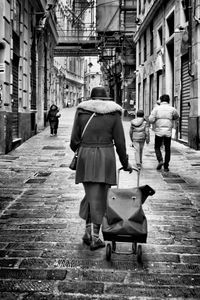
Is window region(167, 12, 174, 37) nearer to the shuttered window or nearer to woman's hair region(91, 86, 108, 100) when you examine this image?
the shuttered window

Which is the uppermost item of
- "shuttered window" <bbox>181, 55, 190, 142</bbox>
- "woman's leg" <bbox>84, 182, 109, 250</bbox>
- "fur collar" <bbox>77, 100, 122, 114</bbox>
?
"shuttered window" <bbox>181, 55, 190, 142</bbox>

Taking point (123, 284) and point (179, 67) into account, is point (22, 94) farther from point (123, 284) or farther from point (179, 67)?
point (123, 284)

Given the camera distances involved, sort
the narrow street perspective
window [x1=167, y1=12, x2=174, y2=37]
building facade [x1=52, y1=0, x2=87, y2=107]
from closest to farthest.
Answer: the narrow street perspective → window [x1=167, y1=12, x2=174, y2=37] → building facade [x1=52, y1=0, x2=87, y2=107]

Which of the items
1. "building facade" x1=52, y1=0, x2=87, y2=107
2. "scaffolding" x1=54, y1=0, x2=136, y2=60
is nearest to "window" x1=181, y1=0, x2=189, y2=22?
"scaffolding" x1=54, y1=0, x2=136, y2=60

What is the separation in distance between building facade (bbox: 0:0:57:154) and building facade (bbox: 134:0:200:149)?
5.40 meters

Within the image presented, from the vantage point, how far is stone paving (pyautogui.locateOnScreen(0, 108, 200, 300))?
341cm

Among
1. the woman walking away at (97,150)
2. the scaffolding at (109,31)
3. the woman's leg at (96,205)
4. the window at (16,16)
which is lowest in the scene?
the woman's leg at (96,205)

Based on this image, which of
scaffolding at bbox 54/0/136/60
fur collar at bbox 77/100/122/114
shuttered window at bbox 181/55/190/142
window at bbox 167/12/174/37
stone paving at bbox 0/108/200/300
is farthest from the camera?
scaffolding at bbox 54/0/136/60

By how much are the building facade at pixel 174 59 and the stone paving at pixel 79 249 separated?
251 inches

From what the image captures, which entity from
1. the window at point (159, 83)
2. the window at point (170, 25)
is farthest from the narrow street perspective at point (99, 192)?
the window at point (159, 83)

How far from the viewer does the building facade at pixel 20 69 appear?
12312mm

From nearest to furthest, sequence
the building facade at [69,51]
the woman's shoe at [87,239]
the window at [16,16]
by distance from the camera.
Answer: the woman's shoe at [87,239] < the window at [16,16] < the building facade at [69,51]

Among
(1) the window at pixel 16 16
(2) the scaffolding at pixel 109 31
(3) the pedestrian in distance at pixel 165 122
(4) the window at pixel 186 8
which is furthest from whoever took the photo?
(2) the scaffolding at pixel 109 31

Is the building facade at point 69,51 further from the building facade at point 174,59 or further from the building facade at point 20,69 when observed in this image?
the building facade at point 20,69
